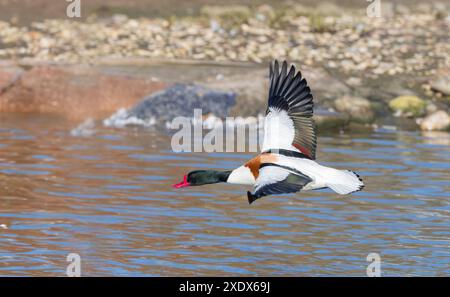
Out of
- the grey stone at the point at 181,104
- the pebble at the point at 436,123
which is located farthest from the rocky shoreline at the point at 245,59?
the grey stone at the point at 181,104

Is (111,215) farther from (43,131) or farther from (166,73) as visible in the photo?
(166,73)

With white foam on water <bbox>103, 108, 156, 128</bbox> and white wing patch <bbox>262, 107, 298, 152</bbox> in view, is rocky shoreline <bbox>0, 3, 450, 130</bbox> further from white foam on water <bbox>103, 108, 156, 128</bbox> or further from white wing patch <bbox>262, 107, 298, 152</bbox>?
white wing patch <bbox>262, 107, 298, 152</bbox>

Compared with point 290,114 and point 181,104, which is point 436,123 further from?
point 290,114

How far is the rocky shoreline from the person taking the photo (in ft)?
58.8

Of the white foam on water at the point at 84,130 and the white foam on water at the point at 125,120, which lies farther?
the white foam on water at the point at 125,120

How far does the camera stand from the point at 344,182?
9031 mm

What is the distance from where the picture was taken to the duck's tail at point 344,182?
8883 millimetres

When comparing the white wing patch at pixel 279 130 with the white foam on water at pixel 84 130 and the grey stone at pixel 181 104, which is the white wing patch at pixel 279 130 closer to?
the white foam on water at pixel 84 130

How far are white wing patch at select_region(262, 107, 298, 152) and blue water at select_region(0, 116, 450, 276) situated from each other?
904 mm

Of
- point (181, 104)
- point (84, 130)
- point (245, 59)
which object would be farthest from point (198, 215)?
point (245, 59)

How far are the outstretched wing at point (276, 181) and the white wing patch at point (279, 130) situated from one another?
57 cm

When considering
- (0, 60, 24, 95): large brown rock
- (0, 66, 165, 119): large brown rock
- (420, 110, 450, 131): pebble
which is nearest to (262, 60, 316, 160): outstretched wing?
(420, 110, 450, 131): pebble

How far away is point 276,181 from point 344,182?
2.38ft

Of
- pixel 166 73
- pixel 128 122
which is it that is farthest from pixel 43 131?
pixel 166 73
